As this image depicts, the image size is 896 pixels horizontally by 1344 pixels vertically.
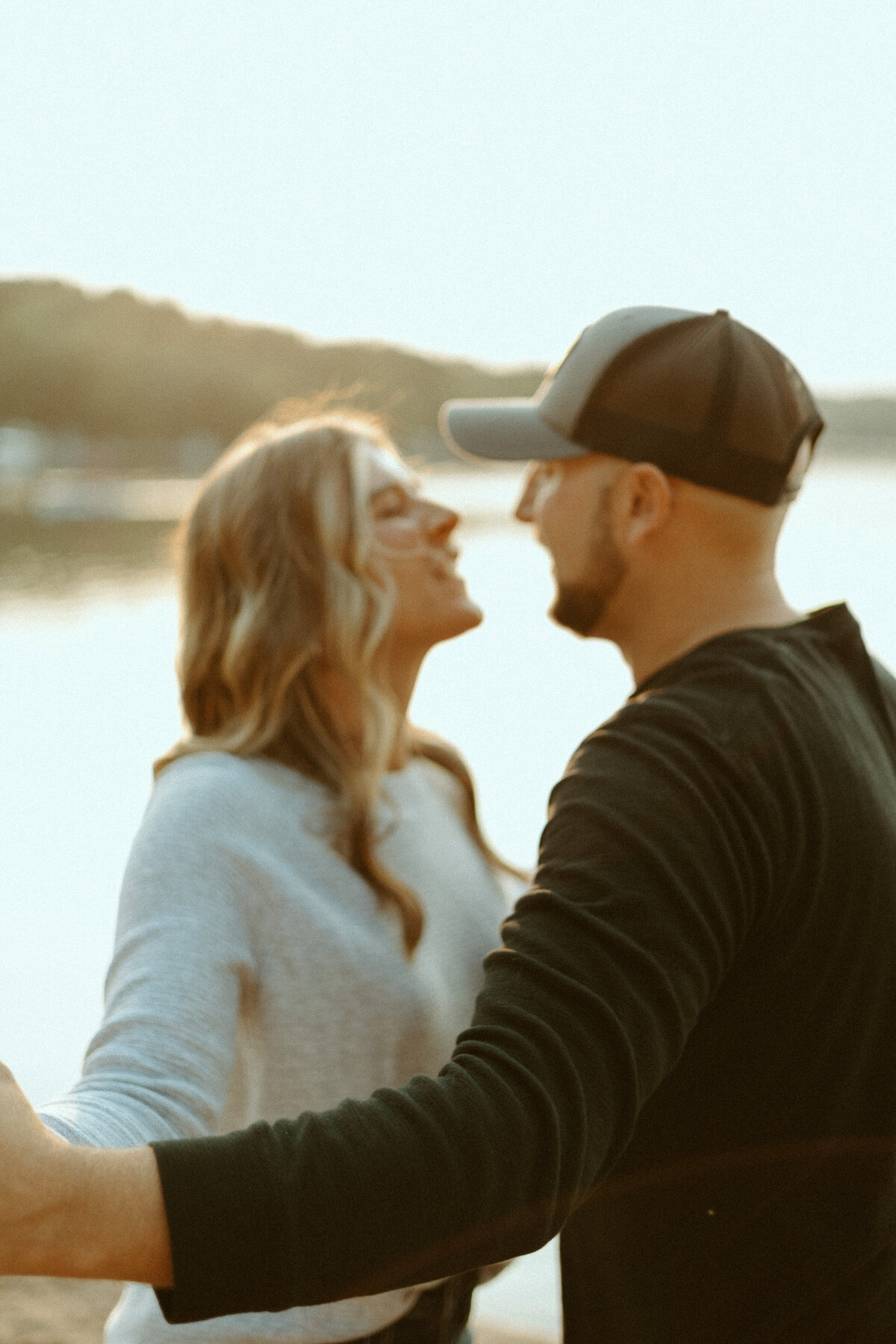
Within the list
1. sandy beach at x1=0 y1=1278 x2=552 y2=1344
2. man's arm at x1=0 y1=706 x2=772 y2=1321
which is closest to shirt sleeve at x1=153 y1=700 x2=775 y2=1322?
man's arm at x1=0 y1=706 x2=772 y2=1321

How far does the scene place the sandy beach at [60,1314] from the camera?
3.86 metres

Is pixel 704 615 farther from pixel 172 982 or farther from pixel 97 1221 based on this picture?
pixel 97 1221

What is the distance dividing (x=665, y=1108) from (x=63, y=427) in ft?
129

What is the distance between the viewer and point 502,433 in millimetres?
1868

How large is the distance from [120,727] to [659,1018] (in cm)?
1993

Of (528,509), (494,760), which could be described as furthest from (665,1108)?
(494,760)

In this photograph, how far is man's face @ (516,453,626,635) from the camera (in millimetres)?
1617

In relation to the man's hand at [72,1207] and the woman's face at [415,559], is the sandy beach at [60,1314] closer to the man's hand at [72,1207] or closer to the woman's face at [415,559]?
the woman's face at [415,559]

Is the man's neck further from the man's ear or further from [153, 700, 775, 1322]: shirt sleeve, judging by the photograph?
[153, 700, 775, 1322]: shirt sleeve

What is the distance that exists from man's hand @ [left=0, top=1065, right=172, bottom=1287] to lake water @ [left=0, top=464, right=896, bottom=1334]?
1.08 m

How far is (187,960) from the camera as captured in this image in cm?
149

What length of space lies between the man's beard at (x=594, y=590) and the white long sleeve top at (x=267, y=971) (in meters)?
0.52

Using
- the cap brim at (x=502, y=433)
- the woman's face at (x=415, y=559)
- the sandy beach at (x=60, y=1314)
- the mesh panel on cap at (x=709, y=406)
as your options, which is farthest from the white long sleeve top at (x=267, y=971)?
the sandy beach at (x=60, y=1314)

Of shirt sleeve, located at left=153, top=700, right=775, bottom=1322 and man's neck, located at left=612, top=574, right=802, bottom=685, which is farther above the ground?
man's neck, located at left=612, top=574, right=802, bottom=685
